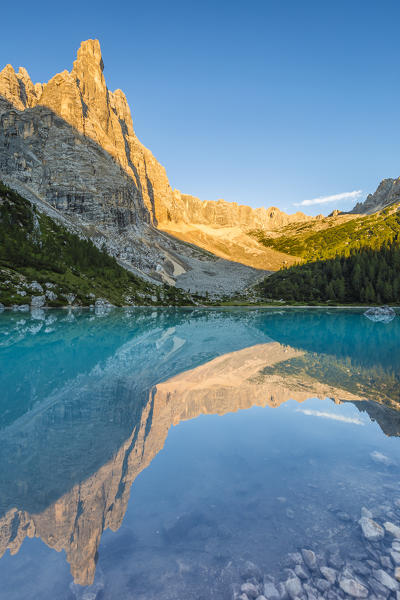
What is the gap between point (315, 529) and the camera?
6547mm

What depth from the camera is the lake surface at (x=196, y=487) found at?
534 centimetres

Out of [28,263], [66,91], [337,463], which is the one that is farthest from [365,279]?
[66,91]

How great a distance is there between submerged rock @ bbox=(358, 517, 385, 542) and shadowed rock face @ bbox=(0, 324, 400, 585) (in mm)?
5010

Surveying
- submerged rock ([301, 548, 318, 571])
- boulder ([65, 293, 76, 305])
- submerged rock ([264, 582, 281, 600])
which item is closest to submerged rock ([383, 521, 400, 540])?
submerged rock ([301, 548, 318, 571])

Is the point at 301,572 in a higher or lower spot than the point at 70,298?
higher

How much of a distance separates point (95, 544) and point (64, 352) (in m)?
23.9

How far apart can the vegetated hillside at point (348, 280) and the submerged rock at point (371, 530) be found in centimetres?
11790

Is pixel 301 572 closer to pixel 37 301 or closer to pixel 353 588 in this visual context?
pixel 353 588

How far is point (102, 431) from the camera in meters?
11.6

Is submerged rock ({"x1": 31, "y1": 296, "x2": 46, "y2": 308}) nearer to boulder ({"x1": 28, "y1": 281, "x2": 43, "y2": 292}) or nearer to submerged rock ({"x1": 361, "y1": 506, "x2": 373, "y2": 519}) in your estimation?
boulder ({"x1": 28, "y1": 281, "x2": 43, "y2": 292})

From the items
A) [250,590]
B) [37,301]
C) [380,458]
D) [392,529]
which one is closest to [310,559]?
[250,590]

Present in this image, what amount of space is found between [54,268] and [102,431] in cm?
9197

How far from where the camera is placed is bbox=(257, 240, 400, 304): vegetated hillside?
111 m

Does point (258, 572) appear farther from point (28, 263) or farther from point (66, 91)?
point (66, 91)
